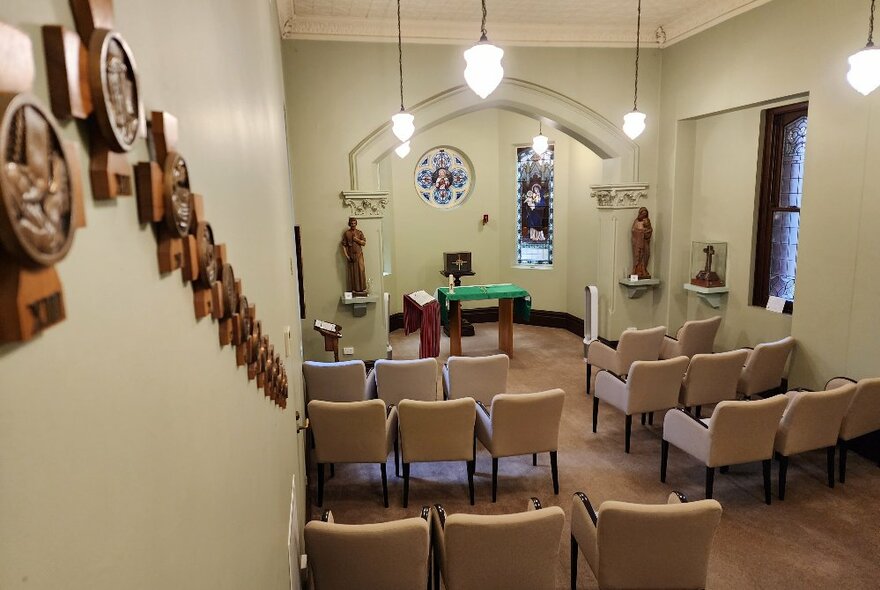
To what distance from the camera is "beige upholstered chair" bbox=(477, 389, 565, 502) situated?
13.0 ft

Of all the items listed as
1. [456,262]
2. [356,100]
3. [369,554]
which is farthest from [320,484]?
[456,262]

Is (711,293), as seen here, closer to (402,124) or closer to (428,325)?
(428,325)

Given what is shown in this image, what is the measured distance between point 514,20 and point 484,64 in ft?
11.3

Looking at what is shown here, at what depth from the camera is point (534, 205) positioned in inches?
385

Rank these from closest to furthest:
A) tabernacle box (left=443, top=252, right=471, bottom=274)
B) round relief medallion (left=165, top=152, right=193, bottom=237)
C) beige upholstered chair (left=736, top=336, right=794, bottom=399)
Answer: round relief medallion (left=165, top=152, right=193, bottom=237)
beige upholstered chair (left=736, top=336, right=794, bottom=399)
tabernacle box (left=443, top=252, right=471, bottom=274)

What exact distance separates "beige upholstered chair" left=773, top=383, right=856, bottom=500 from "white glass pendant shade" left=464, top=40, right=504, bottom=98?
2.96 m

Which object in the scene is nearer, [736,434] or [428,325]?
[736,434]

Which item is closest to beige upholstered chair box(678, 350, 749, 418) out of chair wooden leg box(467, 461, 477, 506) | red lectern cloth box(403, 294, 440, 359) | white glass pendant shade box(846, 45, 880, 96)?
chair wooden leg box(467, 461, 477, 506)

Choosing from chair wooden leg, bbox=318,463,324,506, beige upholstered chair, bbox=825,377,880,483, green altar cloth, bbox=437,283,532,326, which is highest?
green altar cloth, bbox=437,283,532,326

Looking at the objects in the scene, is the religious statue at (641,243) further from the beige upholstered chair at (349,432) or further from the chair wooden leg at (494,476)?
the beige upholstered chair at (349,432)

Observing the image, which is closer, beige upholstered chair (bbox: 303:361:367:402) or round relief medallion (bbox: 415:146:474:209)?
beige upholstered chair (bbox: 303:361:367:402)

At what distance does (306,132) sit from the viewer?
6.36m

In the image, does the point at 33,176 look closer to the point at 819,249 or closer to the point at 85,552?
the point at 85,552

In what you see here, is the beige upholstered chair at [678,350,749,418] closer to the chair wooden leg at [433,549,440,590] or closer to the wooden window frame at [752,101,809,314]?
the wooden window frame at [752,101,809,314]
